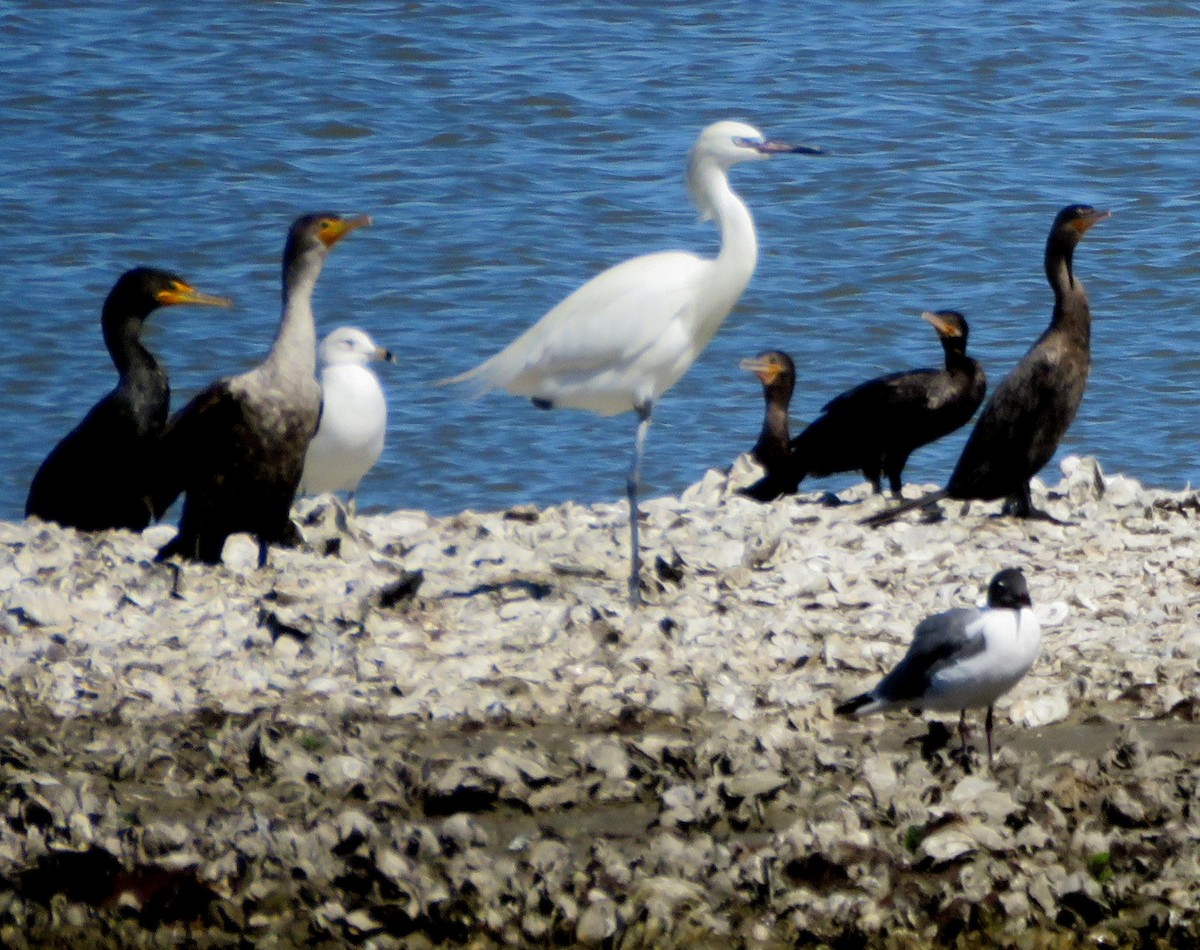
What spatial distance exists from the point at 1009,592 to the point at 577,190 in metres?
9.90

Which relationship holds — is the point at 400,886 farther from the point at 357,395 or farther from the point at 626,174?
the point at 626,174

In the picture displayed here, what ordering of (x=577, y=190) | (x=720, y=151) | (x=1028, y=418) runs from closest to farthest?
(x=720, y=151) → (x=1028, y=418) → (x=577, y=190)

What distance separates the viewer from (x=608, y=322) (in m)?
7.48

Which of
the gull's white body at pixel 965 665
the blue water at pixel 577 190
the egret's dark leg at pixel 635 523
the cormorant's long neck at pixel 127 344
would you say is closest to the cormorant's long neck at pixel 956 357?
the blue water at pixel 577 190

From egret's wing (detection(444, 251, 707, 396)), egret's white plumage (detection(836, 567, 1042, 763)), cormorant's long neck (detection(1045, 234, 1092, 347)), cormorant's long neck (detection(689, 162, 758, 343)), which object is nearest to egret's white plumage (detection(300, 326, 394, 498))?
egret's wing (detection(444, 251, 707, 396))

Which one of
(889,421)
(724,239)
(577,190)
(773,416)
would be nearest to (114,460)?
(724,239)

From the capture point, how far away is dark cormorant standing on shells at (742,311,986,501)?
9.52 metres

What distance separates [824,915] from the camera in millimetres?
5227

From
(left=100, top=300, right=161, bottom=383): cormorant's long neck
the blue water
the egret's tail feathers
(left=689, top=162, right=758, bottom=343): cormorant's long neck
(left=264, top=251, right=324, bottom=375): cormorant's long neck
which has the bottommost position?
the blue water

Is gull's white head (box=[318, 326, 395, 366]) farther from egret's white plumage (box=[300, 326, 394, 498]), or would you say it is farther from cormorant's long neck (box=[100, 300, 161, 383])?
cormorant's long neck (box=[100, 300, 161, 383])

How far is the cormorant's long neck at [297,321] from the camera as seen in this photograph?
7746mm

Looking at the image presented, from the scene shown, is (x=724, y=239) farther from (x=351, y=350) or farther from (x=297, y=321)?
(x=351, y=350)

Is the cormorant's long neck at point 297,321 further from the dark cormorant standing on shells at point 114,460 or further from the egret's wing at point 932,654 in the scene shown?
the egret's wing at point 932,654

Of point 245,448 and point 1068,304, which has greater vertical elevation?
point 1068,304
